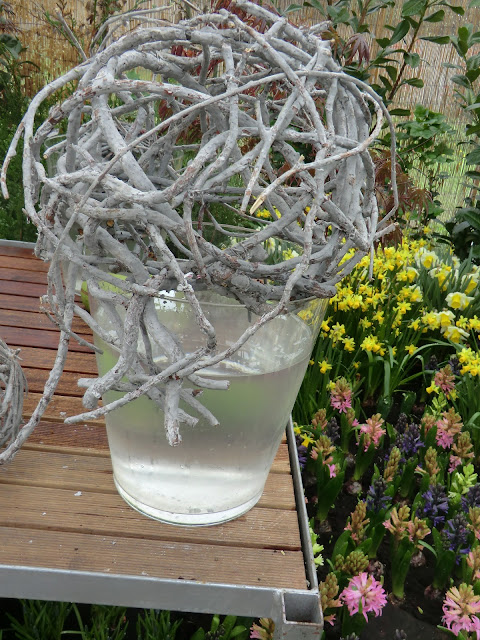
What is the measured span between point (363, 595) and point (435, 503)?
0.28 metres

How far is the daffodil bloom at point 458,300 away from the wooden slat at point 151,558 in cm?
106

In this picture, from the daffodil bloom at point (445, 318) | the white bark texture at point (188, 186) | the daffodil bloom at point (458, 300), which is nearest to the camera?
the white bark texture at point (188, 186)

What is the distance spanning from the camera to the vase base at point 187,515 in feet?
2.54

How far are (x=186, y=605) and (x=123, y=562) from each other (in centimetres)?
9

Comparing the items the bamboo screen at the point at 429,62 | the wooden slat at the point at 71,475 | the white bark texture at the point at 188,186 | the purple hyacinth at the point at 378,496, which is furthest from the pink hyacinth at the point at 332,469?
the bamboo screen at the point at 429,62

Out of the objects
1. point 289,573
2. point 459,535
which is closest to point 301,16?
point 459,535

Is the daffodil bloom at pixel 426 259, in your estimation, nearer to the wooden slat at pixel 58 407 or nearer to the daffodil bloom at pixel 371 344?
the daffodil bloom at pixel 371 344

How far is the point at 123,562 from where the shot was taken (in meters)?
0.71

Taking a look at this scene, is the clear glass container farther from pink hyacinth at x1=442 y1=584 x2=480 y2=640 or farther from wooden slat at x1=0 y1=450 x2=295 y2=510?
pink hyacinth at x1=442 y1=584 x2=480 y2=640

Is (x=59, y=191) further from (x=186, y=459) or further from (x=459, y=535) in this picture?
(x=459, y=535)

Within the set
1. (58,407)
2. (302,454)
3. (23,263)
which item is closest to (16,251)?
(23,263)

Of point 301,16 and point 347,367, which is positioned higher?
point 301,16

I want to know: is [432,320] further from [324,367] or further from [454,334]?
[324,367]

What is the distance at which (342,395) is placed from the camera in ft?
4.42
